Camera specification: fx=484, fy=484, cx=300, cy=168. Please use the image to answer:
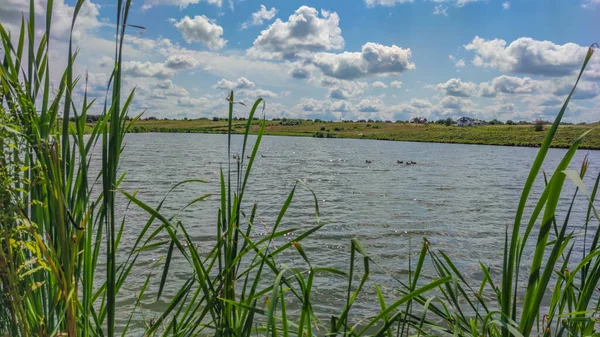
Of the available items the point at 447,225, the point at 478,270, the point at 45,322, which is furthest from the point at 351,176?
the point at 45,322

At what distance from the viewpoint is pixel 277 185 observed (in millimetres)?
22391

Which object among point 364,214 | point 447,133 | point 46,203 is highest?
point 447,133

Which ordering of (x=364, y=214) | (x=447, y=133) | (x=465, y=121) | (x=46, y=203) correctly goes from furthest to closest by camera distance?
(x=465, y=121) → (x=447, y=133) → (x=364, y=214) → (x=46, y=203)

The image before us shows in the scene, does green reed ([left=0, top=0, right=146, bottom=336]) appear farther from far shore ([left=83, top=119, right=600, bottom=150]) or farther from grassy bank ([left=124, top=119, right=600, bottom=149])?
grassy bank ([left=124, top=119, right=600, bottom=149])

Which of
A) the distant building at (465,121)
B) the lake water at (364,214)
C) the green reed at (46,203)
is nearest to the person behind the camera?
the green reed at (46,203)

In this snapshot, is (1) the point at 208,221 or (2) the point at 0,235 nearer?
(2) the point at 0,235

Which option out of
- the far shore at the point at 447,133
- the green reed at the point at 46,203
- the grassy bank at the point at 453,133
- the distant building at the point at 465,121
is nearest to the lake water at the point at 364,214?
the green reed at the point at 46,203

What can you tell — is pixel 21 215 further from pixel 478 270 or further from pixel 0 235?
pixel 478 270

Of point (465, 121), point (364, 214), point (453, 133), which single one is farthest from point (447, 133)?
point (364, 214)

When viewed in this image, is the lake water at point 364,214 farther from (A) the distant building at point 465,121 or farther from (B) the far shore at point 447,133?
(A) the distant building at point 465,121

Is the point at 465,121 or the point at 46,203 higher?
the point at 465,121

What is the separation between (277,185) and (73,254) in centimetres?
2069

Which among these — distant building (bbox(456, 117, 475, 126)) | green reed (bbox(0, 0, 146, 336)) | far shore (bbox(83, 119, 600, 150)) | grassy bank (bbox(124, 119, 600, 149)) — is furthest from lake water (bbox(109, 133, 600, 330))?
distant building (bbox(456, 117, 475, 126))

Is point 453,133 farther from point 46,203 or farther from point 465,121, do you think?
point 46,203
